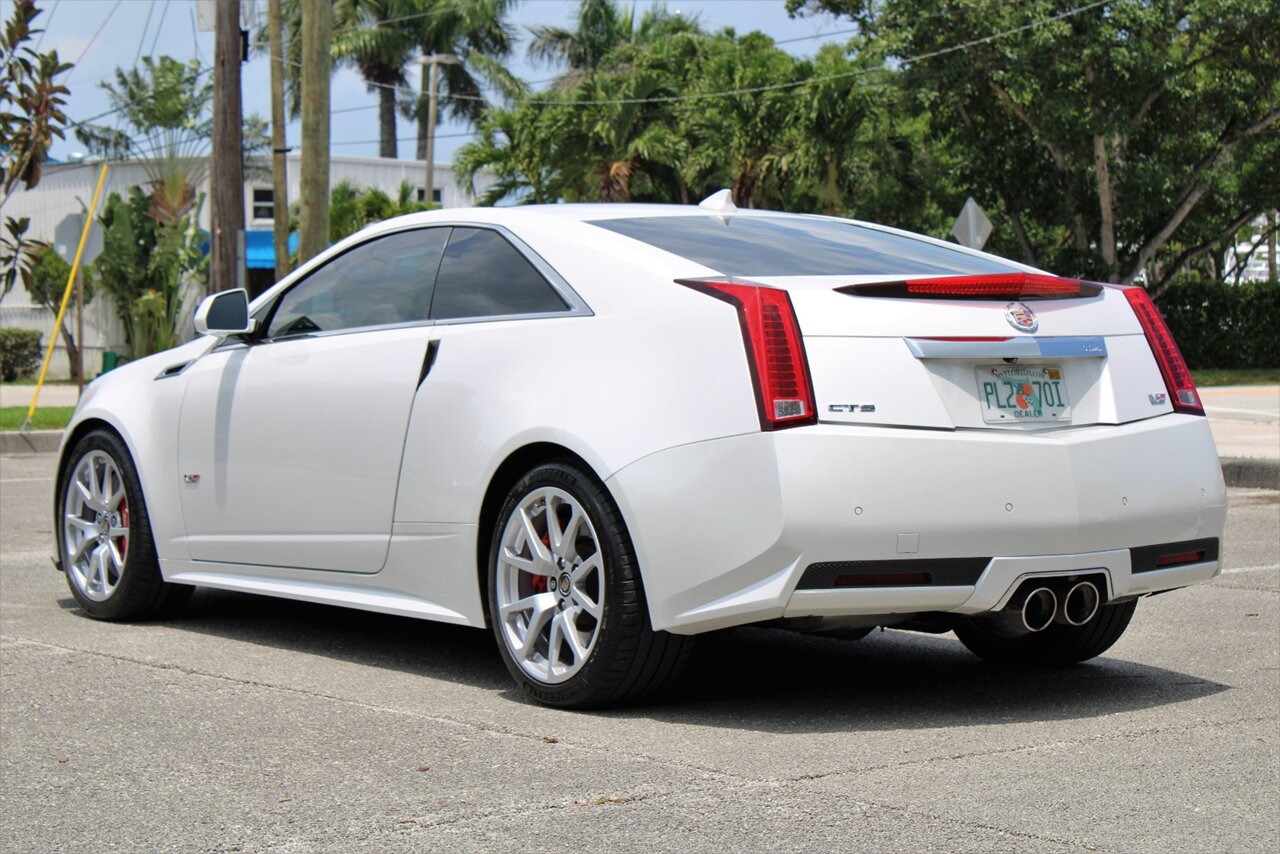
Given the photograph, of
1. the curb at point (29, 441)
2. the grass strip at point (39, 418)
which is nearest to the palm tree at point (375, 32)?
the grass strip at point (39, 418)

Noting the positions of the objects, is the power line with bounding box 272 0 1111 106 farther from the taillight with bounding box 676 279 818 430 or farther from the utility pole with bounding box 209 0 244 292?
the taillight with bounding box 676 279 818 430

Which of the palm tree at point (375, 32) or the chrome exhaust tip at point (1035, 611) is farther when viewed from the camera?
the palm tree at point (375, 32)

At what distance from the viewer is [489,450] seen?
511cm

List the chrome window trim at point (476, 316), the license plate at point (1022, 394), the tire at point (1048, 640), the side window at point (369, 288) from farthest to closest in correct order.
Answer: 1. the side window at point (369, 288)
2. the tire at point (1048, 640)
3. the chrome window trim at point (476, 316)
4. the license plate at point (1022, 394)

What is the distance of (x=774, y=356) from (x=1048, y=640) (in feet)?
5.80

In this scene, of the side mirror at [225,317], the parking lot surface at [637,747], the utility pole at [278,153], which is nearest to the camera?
the parking lot surface at [637,747]

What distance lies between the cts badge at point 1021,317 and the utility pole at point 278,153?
15.0 metres

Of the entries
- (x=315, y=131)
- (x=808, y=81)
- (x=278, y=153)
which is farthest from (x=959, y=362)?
(x=808, y=81)

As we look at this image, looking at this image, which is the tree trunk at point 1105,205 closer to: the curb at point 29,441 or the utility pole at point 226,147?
the utility pole at point 226,147

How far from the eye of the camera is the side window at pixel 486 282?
5.25 metres

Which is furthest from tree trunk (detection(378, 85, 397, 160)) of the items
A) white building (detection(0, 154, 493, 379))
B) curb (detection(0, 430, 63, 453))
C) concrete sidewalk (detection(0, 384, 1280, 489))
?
curb (detection(0, 430, 63, 453))

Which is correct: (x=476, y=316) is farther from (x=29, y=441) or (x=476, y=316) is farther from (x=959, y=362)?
(x=29, y=441)

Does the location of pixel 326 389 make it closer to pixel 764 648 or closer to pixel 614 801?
pixel 764 648

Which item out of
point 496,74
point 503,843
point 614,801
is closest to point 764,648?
point 614,801
